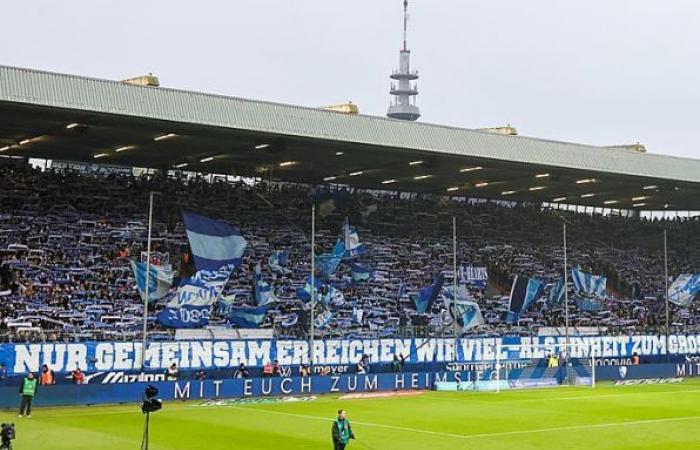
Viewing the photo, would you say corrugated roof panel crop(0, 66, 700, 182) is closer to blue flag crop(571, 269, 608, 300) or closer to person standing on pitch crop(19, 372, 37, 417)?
blue flag crop(571, 269, 608, 300)

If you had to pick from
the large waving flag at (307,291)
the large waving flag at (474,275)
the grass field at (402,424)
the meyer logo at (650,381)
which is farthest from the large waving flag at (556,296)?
the grass field at (402,424)

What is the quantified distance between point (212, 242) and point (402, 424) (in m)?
19.5

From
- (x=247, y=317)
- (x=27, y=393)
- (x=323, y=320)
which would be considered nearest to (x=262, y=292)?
(x=247, y=317)

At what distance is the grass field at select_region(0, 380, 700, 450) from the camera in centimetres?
3159

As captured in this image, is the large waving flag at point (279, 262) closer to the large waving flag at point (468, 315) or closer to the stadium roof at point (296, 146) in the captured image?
the stadium roof at point (296, 146)

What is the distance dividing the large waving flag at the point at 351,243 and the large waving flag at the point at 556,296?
13.2m

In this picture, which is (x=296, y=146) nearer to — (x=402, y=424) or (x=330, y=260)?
(x=330, y=260)

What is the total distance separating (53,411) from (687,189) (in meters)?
43.3

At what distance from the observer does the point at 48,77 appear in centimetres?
4150

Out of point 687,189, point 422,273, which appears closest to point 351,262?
point 422,273

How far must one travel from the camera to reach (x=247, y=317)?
54750mm

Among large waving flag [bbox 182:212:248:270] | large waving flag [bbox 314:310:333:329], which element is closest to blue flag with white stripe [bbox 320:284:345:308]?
large waving flag [bbox 314:310:333:329]

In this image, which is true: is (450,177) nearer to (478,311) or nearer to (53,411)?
(478,311)

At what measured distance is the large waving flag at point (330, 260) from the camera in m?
58.8
